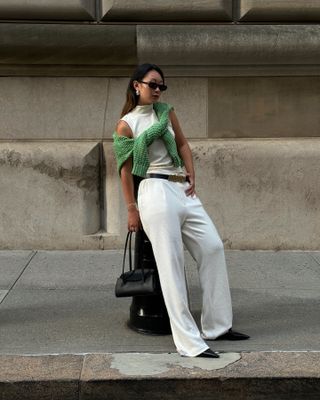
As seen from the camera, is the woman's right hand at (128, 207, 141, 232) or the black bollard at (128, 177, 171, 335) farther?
the black bollard at (128, 177, 171, 335)

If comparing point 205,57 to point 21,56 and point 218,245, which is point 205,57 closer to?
point 21,56

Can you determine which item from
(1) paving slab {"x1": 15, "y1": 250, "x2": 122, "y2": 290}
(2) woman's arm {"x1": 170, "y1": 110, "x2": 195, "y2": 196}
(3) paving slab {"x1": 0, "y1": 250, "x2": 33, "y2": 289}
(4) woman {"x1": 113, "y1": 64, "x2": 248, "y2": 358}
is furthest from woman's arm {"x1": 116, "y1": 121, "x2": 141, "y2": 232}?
(3) paving slab {"x1": 0, "y1": 250, "x2": 33, "y2": 289}

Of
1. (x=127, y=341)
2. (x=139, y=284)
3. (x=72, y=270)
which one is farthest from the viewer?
→ (x=72, y=270)

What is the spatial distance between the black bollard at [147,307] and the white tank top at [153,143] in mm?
198

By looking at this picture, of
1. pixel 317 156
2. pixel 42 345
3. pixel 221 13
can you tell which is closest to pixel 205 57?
pixel 221 13

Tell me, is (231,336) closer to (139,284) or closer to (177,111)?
(139,284)

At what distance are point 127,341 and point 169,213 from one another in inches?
36.5

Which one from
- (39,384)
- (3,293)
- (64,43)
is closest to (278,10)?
(64,43)

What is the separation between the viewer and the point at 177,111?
655cm

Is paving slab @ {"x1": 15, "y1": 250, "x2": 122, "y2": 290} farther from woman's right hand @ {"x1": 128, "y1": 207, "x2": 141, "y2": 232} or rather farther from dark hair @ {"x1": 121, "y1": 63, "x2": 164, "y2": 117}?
dark hair @ {"x1": 121, "y1": 63, "x2": 164, "y2": 117}

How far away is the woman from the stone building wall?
2.42 meters

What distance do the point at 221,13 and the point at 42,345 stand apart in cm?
Result: 397

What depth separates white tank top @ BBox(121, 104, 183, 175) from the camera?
12.9 ft

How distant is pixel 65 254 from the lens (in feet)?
20.9
